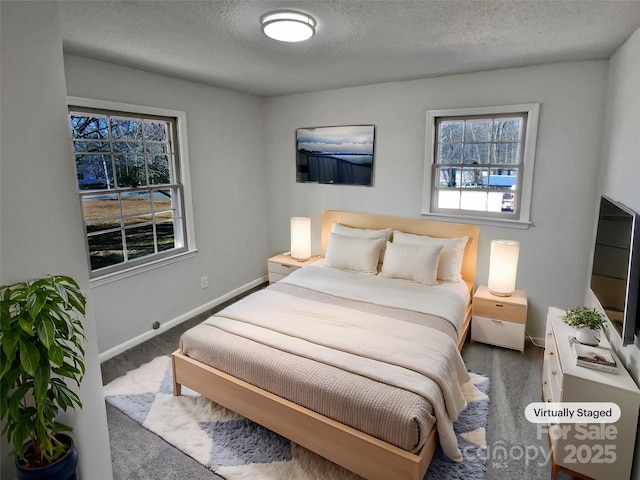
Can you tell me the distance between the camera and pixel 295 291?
329 cm

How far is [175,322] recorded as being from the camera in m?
3.82

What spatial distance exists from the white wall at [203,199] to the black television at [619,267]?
11.5 feet

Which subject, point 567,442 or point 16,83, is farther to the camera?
point 567,442

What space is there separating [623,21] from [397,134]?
78.7 inches

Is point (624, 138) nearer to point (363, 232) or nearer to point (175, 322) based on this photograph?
point (363, 232)

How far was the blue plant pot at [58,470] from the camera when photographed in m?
1.35

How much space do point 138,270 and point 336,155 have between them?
7.96 feet

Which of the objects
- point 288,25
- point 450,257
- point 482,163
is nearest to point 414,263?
point 450,257

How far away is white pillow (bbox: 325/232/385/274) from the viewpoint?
3750 millimetres

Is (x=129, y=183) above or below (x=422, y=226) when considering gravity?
above

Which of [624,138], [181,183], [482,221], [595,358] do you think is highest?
[624,138]

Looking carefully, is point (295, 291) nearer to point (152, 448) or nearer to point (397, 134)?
point (152, 448)

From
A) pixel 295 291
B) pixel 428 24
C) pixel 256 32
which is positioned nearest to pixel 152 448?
pixel 295 291

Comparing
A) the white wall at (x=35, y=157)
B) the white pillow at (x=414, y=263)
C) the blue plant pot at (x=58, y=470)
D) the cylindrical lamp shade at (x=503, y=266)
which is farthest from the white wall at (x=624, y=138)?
the white wall at (x=35, y=157)
